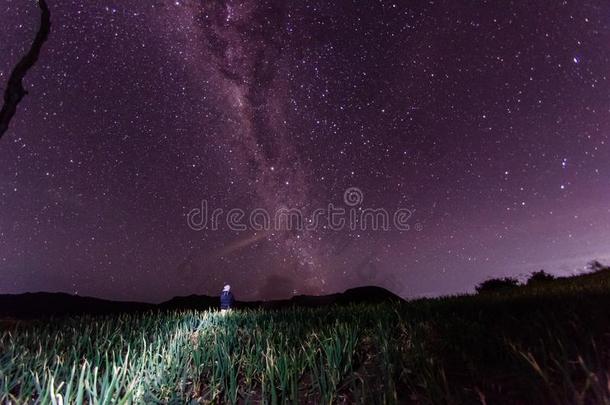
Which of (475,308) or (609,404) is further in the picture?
(475,308)

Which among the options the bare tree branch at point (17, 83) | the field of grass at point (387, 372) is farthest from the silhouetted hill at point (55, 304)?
the field of grass at point (387, 372)

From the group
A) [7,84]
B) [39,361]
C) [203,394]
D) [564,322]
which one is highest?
[7,84]

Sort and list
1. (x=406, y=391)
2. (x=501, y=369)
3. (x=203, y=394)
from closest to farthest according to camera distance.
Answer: (x=501, y=369)
(x=406, y=391)
(x=203, y=394)

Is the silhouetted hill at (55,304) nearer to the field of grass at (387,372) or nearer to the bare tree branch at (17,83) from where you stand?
the bare tree branch at (17,83)

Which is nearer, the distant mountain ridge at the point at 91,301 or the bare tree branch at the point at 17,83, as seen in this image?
the bare tree branch at the point at 17,83

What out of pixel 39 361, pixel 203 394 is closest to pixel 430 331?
pixel 203 394

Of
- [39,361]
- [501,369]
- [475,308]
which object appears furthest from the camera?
[475,308]

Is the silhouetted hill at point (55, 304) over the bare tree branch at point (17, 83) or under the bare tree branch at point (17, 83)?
under

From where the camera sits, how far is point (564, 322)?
334 cm

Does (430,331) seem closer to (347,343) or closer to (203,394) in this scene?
(347,343)

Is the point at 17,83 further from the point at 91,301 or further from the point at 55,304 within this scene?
the point at 55,304

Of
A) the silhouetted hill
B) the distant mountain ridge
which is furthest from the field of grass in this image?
the silhouetted hill

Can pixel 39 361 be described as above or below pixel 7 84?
below

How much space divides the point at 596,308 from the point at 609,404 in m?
2.85
